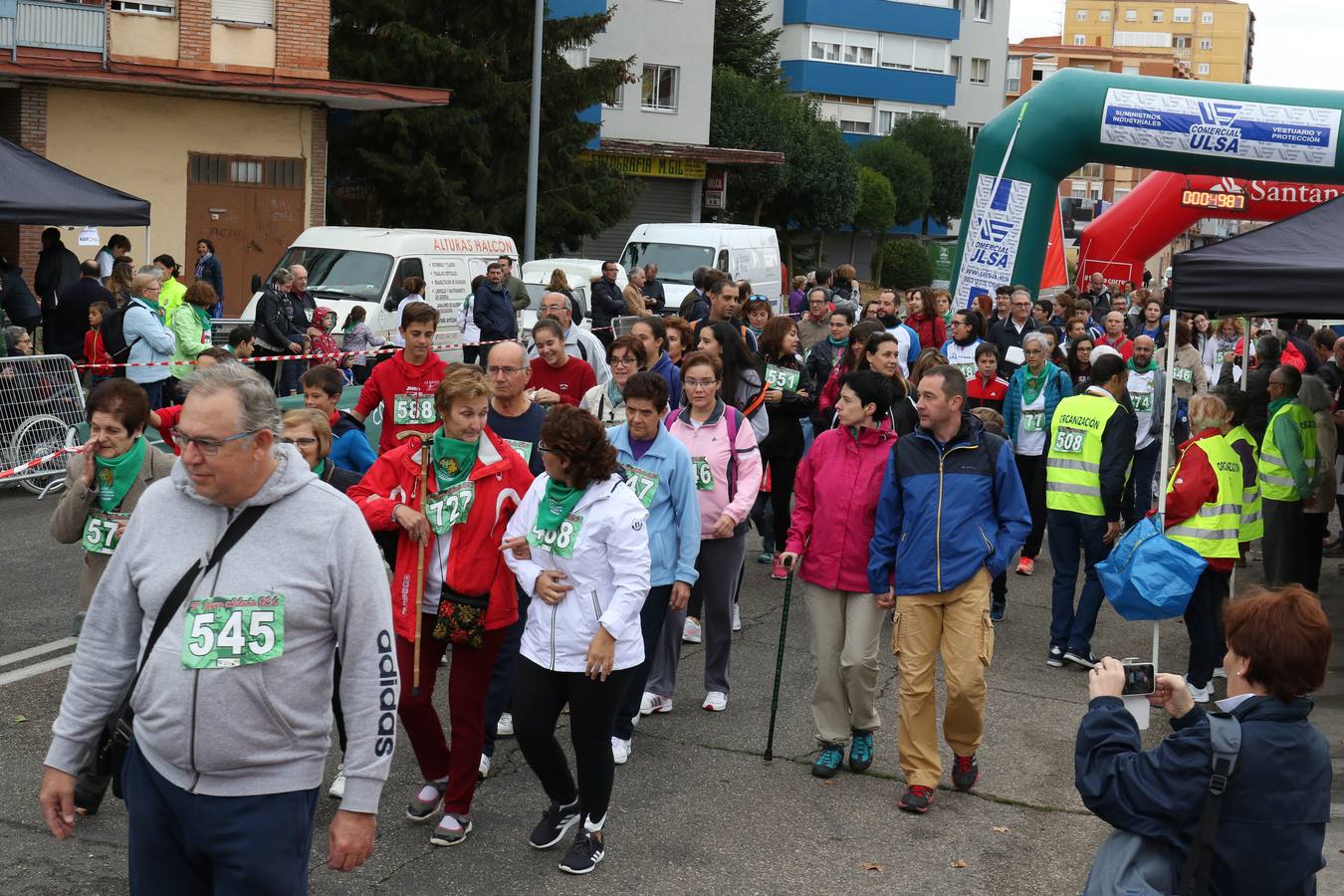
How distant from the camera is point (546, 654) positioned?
5.42m

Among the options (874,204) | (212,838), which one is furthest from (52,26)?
(874,204)

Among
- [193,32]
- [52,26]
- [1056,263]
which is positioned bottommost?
[1056,263]

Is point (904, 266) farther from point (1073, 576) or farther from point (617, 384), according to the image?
point (617, 384)

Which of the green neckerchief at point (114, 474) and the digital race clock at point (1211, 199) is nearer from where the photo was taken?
the green neckerchief at point (114, 474)

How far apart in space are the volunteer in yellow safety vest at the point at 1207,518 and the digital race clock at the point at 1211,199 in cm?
1785

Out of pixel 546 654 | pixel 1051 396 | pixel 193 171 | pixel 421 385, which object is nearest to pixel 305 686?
pixel 546 654

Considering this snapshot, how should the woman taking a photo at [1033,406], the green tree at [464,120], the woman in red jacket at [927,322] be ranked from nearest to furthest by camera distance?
the woman taking a photo at [1033,406], the woman in red jacket at [927,322], the green tree at [464,120]

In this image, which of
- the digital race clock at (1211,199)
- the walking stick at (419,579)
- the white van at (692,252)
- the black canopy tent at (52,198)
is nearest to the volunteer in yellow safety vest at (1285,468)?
the walking stick at (419,579)

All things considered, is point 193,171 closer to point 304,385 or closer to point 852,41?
point 304,385

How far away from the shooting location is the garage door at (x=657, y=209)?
4600 cm

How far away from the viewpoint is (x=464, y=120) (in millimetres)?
31156

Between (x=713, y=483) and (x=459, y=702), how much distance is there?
2162 millimetres

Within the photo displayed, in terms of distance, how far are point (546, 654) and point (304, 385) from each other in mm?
2546

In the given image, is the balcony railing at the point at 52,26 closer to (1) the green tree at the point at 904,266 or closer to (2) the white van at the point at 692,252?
(2) the white van at the point at 692,252
